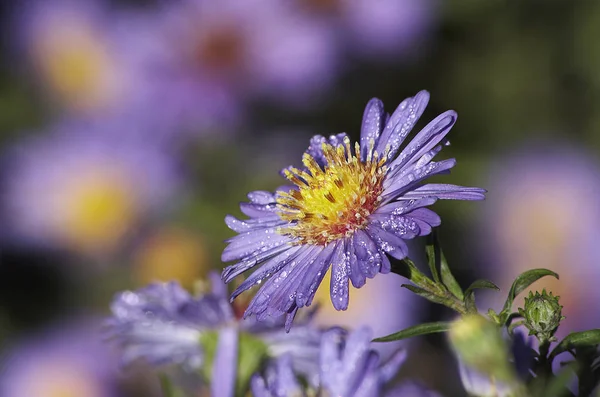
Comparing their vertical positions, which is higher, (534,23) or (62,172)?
(62,172)

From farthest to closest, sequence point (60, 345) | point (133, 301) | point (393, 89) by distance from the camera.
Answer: point (393, 89), point (60, 345), point (133, 301)

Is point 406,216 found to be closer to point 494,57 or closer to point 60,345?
point 60,345

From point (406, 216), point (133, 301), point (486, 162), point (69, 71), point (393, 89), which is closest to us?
point (406, 216)

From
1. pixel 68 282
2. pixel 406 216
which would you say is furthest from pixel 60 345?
pixel 406 216

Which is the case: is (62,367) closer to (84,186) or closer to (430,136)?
(84,186)

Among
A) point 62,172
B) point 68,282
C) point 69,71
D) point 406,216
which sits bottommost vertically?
point 406,216
